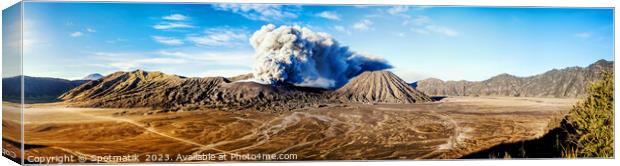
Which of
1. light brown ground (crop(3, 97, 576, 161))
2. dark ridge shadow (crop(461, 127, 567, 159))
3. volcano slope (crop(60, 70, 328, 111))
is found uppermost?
volcano slope (crop(60, 70, 328, 111))

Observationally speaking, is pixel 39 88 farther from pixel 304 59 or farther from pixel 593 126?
pixel 593 126

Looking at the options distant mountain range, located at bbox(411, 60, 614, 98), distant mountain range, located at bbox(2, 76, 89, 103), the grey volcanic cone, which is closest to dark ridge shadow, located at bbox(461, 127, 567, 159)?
distant mountain range, located at bbox(411, 60, 614, 98)

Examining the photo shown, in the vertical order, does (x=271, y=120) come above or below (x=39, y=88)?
below

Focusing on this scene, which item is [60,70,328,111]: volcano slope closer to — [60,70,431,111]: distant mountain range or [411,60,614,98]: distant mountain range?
[60,70,431,111]: distant mountain range

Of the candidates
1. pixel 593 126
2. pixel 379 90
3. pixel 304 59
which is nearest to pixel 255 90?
pixel 304 59

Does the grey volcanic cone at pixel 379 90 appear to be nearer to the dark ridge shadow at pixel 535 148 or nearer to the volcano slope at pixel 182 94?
the volcano slope at pixel 182 94

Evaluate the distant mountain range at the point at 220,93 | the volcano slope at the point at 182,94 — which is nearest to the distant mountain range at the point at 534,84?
the distant mountain range at the point at 220,93
